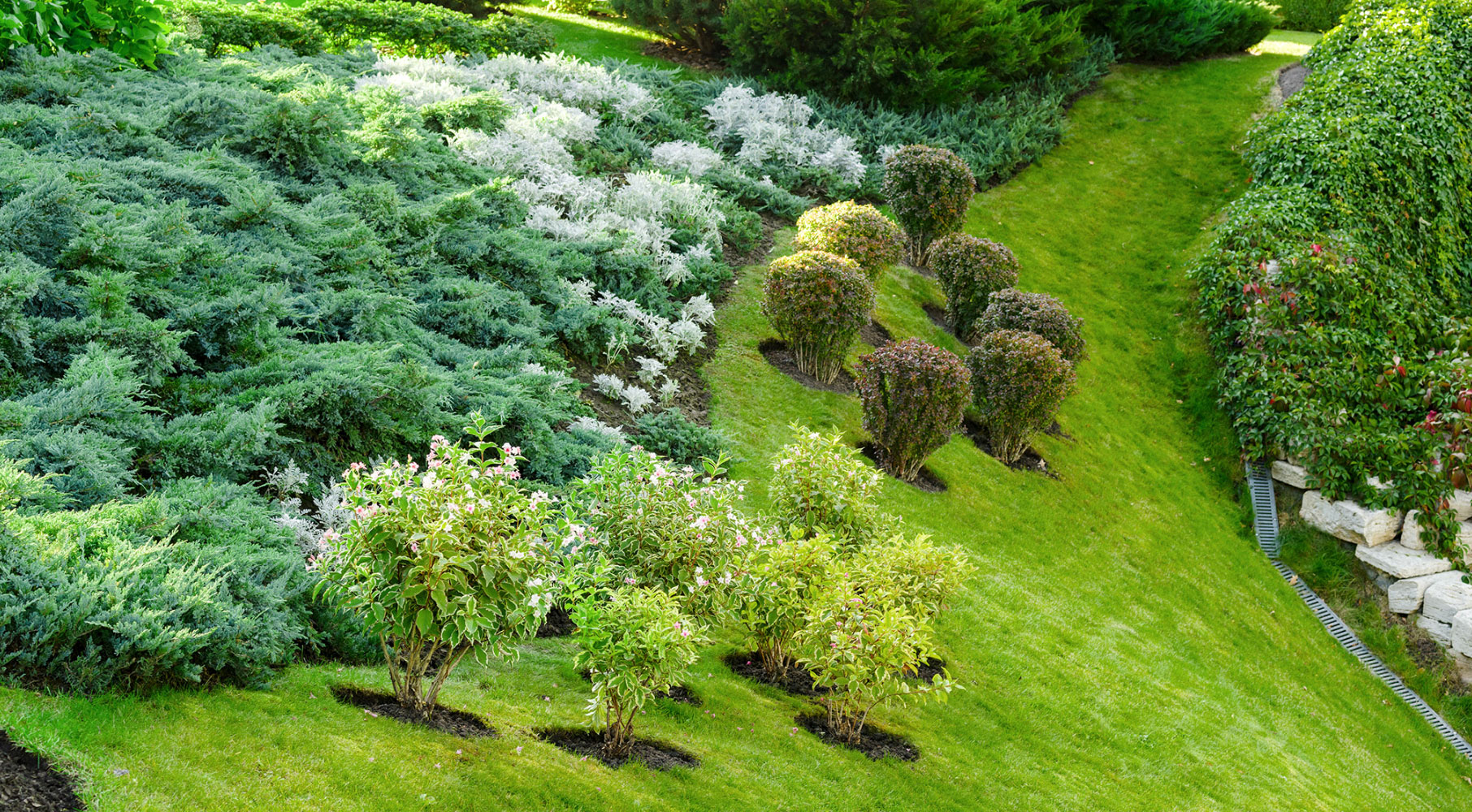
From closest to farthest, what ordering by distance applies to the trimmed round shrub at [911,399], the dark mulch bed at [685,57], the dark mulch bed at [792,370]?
the trimmed round shrub at [911,399] → the dark mulch bed at [792,370] → the dark mulch bed at [685,57]

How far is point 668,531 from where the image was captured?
18.0ft

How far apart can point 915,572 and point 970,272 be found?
6.94 m

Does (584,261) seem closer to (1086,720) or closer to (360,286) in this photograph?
(360,286)

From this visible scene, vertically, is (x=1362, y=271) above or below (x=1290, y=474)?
above

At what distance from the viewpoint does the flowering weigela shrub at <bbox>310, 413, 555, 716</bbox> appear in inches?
163

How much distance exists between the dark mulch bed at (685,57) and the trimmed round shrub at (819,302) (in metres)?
10.1

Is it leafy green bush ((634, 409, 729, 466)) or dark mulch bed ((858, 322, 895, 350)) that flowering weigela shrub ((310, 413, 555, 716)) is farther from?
dark mulch bed ((858, 322, 895, 350))

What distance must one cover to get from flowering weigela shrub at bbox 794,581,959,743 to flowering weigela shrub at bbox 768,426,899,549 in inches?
38.0

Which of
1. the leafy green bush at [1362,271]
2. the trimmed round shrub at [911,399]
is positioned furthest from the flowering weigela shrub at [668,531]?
the leafy green bush at [1362,271]

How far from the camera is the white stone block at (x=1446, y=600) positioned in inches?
412

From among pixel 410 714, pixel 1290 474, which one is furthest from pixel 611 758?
pixel 1290 474

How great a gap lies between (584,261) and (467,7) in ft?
42.0

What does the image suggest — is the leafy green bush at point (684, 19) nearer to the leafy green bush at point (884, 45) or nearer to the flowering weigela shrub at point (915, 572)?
the leafy green bush at point (884, 45)

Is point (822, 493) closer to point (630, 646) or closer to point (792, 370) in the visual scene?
point (630, 646)
